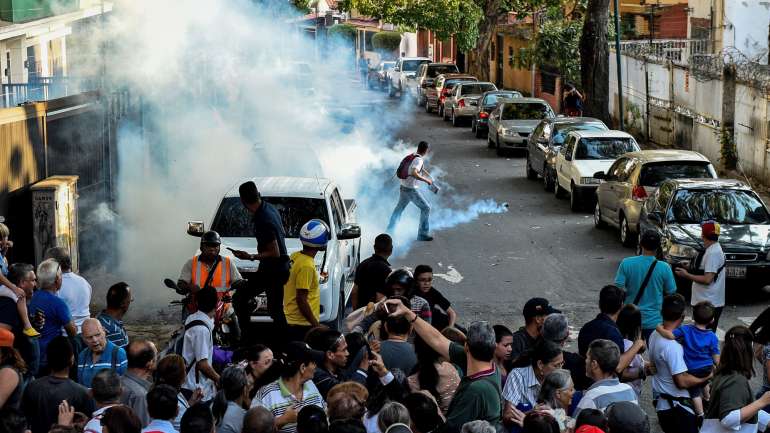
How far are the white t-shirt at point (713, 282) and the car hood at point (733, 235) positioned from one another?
134 inches

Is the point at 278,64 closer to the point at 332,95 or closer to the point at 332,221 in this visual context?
the point at 332,95

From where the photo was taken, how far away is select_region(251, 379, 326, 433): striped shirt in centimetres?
722

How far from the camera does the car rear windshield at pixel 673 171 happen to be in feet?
63.7

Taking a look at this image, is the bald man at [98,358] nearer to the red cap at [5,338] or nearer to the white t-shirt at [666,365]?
the red cap at [5,338]

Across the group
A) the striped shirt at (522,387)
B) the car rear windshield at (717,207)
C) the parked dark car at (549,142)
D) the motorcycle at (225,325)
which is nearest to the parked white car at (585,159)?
the parked dark car at (549,142)

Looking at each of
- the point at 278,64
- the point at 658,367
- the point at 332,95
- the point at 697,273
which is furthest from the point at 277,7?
the point at 658,367

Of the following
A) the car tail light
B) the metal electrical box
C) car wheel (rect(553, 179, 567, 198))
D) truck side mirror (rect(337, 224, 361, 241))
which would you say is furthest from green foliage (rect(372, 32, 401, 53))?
truck side mirror (rect(337, 224, 361, 241))

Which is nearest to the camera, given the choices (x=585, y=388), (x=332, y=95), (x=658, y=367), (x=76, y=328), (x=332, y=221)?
(x=585, y=388)

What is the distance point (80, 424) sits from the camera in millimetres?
7352

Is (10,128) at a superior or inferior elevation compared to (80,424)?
superior

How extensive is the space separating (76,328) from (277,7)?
106 feet

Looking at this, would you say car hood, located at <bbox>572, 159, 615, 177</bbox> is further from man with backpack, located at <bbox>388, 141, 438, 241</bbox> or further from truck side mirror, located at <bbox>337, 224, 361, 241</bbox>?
truck side mirror, located at <bbox>337, 224, 361, 241</bbox>

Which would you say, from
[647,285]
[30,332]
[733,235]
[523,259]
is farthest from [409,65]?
[30,332]

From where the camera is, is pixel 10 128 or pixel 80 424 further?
pixel 10 128
